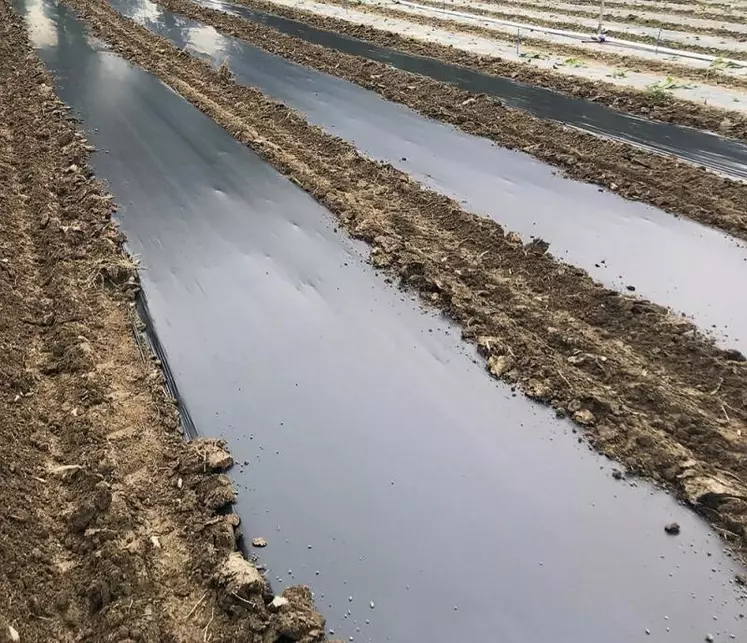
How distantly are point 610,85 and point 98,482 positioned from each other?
32.5ft

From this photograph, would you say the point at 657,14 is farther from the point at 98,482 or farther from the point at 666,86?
the point at 98,482

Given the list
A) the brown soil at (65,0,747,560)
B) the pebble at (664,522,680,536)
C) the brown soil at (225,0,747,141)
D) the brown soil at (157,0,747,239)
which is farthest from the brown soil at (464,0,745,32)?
the pebble at (664,522,680,536)

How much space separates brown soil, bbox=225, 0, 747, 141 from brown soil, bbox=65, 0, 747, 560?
4247 mm

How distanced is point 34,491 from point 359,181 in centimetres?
516

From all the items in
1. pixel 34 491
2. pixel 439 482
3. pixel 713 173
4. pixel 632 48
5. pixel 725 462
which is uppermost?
pixel 632 48

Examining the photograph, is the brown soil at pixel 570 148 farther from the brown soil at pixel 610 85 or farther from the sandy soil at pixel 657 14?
the sandy soil at pixel 657 14

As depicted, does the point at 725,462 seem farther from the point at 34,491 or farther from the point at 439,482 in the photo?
the point at 34,491

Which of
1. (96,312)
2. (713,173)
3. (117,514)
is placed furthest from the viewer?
(713,173)

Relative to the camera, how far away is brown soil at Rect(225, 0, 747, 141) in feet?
29.3

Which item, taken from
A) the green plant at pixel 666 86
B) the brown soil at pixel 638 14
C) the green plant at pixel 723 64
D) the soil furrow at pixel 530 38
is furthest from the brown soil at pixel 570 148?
the brown soil at pixel 638 14

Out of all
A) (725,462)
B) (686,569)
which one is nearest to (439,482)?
(686,569)

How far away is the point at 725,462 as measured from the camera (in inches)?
166

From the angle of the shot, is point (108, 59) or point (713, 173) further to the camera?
point (108, 59)

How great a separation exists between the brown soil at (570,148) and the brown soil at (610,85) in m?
1.36
